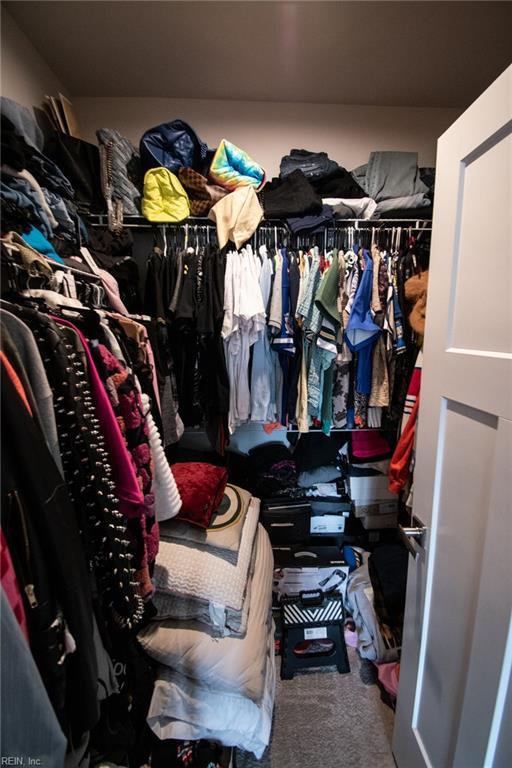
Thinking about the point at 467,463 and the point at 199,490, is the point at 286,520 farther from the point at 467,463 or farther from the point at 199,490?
the point at 467,463

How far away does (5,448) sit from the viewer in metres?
0.39

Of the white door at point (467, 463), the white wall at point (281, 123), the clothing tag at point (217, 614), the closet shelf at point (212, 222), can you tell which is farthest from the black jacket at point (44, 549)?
the white wall at point (281, 123)

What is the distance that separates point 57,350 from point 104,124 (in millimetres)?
1908

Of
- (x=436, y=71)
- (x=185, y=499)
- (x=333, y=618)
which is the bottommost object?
(x=333, y=618)

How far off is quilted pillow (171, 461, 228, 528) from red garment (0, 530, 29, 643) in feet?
2.37

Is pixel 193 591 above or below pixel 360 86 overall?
below

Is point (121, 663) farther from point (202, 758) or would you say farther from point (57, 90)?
point (57, 90)

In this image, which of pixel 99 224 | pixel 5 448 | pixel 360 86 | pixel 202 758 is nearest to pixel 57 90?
pixel 99 224

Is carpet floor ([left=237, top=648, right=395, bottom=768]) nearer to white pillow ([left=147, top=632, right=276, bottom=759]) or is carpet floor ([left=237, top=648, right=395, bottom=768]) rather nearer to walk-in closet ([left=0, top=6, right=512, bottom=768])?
walk-in closet ([left=0, top=6, right=512, bottom=768])

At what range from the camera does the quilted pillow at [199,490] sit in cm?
109

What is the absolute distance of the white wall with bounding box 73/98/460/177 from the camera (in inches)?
64.7

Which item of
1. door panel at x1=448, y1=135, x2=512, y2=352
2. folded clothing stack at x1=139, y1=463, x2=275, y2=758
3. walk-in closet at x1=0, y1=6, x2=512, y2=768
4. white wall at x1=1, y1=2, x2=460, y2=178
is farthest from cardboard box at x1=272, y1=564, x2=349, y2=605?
white wall at x1=1, y1=2, x2=460, y2=178

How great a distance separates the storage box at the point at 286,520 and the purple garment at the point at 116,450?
3.92 ft

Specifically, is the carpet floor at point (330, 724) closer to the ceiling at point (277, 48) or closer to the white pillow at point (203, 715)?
the white pillow at point (203, 715)
